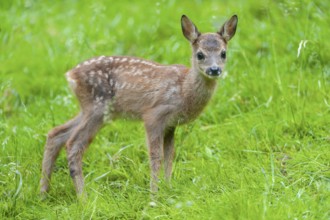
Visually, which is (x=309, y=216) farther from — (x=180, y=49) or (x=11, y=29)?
(x=11, y=29)

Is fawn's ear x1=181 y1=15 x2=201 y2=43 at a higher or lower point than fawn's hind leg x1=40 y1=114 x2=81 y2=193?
higher

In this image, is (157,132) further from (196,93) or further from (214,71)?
(214,71)

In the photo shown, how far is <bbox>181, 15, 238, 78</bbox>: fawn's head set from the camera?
608cm

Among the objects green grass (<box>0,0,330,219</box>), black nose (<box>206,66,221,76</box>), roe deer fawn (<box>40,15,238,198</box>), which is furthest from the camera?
roe deer fawn (<box>40,15,238,198</box>)

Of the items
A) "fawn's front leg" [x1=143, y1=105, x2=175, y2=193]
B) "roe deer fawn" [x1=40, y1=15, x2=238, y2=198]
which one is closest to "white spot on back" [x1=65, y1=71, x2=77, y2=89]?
"roe deer fawn" [x1=40, y1=15, x2=238, y2=198]

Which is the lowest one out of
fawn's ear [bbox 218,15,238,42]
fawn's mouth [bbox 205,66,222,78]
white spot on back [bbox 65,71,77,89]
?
white spot on back [bbox 65,71,77,89]

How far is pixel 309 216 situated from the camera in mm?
4859

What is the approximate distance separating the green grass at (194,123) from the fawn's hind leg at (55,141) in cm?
10

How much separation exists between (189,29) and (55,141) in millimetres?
1448

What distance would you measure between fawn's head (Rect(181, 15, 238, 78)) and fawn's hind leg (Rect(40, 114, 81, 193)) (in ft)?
3.71

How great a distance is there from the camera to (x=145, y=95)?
6285 millimetres

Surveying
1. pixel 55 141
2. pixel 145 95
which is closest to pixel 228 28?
pixel 145 95

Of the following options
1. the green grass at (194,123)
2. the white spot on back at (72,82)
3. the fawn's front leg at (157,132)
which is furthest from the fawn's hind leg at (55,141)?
the fawn's front leg at (157,132)

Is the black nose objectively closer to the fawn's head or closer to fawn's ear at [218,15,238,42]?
the fawn's head
